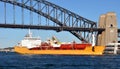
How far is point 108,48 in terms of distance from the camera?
6885 inches

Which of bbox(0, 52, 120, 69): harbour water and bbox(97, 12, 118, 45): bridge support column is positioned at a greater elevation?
bbox(97, 12, 118, 45): bridge support column

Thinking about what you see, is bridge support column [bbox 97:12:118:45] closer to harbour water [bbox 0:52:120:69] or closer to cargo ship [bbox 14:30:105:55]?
cargo ship [bbox 14:30:105:55]

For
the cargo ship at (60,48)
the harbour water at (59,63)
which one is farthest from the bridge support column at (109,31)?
the harbour water at (59,63)

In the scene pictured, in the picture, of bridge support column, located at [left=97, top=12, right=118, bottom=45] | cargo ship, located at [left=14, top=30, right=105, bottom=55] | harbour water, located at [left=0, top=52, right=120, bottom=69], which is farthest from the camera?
bridge support column, located at [left=97, top=12, right=118, bottom=45]

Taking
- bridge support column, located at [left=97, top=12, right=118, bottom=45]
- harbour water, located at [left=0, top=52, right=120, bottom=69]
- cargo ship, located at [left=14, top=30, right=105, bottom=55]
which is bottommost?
harbour water, located at [left=0, top=52, right=120, bottom=69]

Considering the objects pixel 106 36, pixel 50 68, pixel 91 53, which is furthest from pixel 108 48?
pixel 50 68

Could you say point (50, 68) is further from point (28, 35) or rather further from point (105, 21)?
point (105, 21)

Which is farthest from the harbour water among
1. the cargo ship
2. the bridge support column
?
the bridge support column

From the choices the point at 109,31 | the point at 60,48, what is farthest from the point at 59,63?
the point at 109,31

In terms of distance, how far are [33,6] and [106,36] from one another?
102ft

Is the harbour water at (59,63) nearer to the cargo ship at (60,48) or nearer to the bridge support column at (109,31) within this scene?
the cargo ship at (60,48)

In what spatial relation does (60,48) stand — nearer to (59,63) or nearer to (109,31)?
(109,31)

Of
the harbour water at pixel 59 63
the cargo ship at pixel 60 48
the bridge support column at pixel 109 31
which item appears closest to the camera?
the harbour water at pixel 59 63

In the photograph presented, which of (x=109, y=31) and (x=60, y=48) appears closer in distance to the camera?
(x=60, y=48)
